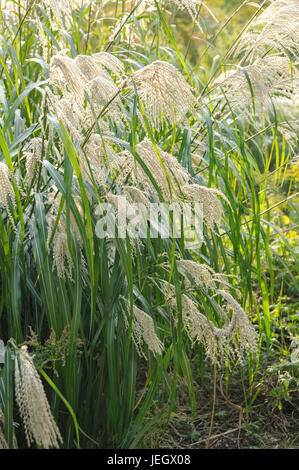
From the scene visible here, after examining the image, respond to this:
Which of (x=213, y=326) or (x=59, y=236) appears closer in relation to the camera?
(x=59, y=236)

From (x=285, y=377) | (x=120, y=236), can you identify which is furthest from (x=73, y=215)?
(x=285, y=377)

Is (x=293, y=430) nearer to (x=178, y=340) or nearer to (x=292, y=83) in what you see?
(x=178, y=340)

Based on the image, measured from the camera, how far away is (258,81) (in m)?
2.10

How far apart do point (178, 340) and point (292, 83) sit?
4.05ft

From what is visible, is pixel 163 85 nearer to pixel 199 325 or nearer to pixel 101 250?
pixel 101 250

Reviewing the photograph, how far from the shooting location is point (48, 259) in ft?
6.12

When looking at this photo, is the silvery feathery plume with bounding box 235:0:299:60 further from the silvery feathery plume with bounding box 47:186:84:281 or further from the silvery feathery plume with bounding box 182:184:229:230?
the silvery feathery plume with bounding box 47:186:84:281

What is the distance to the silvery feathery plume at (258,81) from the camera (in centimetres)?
210

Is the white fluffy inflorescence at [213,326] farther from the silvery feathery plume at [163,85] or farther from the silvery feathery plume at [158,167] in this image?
the silvery feathery plume at [163,85]

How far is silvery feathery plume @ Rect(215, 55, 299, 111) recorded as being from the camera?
6.88 feet

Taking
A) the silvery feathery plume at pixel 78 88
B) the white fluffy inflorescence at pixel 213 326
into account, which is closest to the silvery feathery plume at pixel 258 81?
the silvery feathery plume at pixel 78 88

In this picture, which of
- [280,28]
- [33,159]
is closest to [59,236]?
[33,159]

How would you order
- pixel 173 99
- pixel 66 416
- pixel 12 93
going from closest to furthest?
pixel 173 99 < pixel 66 416 < pixel 12 93

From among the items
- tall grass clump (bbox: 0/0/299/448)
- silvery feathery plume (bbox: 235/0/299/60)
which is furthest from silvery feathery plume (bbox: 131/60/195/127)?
silvery feathery plume (bbox: 235/0/299/60)
